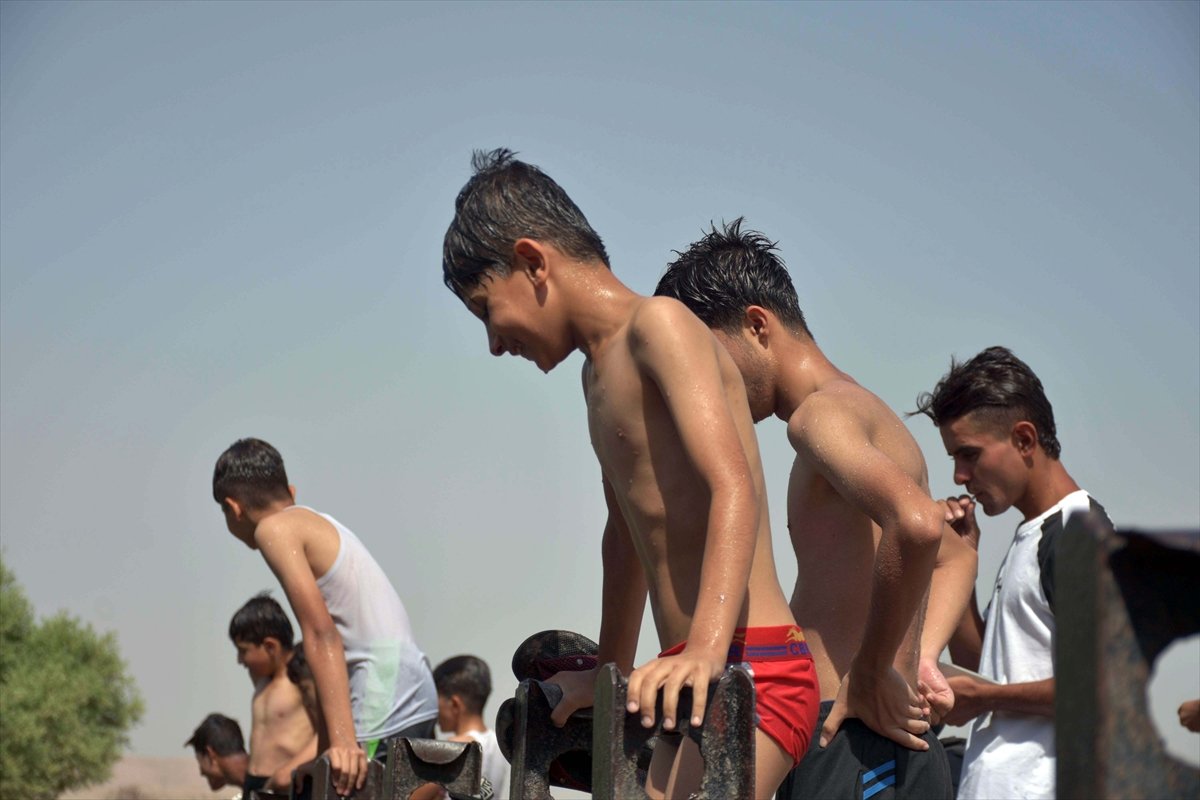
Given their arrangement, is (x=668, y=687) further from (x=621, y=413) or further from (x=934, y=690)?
(x=934, y=690)

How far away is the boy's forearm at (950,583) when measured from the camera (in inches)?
159

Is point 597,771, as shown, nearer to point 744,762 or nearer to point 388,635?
point 744,762

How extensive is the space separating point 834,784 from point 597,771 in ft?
4.91

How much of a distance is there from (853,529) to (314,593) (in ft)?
8.80

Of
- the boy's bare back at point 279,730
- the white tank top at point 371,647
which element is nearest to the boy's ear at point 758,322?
the white tank top at point 371,647

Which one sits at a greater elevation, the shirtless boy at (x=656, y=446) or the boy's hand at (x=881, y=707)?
the shirtless boy at (x=656, y=446)

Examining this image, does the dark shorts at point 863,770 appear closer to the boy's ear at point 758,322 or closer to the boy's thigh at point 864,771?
the boy's thigh at point 864,771

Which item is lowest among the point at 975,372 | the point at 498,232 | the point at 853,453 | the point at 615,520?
the point at 615,520

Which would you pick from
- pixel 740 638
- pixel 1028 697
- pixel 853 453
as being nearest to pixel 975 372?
pixel 1028 697

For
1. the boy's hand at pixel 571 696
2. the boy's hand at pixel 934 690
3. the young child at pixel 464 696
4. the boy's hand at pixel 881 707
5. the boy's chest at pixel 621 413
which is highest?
the young child at pixel 464 696

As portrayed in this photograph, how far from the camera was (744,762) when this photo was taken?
1913mm

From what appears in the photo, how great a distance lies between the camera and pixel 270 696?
8312 millimetres

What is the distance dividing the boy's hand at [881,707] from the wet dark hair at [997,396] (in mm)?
1523

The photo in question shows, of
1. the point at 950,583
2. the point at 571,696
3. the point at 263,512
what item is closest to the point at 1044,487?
the point at 950,583
